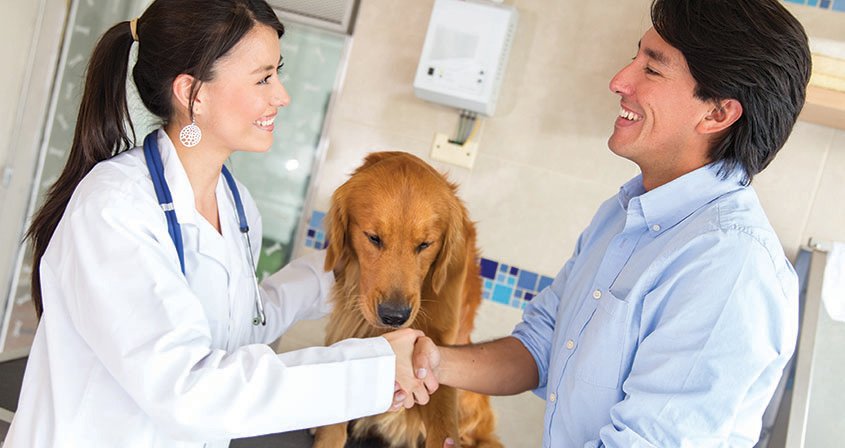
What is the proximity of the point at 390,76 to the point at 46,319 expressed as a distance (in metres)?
1.64

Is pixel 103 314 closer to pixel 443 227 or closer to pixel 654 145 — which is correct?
pixel 443 227

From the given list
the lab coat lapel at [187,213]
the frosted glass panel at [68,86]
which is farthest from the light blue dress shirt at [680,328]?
the frosted glass panel at [68,86]

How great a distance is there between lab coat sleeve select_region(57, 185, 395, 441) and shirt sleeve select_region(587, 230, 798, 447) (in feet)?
1.77

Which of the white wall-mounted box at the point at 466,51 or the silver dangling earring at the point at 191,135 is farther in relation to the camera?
the white wall-mounted box at the point at 466,51

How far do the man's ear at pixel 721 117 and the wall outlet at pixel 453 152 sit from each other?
4.23 ft

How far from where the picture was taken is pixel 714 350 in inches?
43.6

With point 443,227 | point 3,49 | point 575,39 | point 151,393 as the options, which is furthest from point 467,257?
point 3,49

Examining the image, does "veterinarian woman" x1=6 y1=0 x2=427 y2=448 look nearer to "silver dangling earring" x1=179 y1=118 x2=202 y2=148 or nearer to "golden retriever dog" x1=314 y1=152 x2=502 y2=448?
"silver dangling earring" x1=179 y1=118 x2=202 y2=148

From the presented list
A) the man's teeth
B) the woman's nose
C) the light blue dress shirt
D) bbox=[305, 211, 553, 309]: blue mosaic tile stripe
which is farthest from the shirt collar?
bbox=[305, 211, 553, 309]: blue mosaic tile stripe

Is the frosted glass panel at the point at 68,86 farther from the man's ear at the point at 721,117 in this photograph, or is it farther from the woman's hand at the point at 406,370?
the man's ear at the point at 721,117

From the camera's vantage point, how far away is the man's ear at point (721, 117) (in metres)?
1.27

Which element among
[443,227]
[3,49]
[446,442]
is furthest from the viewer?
[3,49]

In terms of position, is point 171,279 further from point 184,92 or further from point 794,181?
point 794,181

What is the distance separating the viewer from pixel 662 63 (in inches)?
52.8
